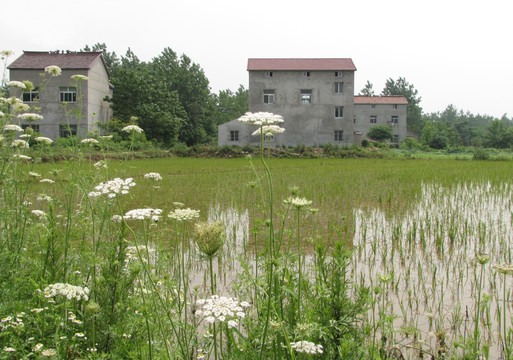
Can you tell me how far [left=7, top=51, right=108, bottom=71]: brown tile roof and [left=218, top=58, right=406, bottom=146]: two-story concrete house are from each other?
12.8 m

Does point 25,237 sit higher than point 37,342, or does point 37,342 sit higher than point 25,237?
point 25,237

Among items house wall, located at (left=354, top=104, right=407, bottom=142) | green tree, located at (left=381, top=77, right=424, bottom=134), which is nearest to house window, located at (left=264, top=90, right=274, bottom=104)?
house wall, located at (left=354, top=104, right=407, bottom=142)

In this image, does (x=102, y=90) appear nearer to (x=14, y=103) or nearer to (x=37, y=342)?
(x=14, y=103)

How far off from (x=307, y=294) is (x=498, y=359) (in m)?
1.56

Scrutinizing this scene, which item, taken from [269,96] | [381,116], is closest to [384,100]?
[381,116]

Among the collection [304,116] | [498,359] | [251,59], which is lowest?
[498,359]

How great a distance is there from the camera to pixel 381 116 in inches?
2336

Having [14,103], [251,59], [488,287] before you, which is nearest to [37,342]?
[14,103]

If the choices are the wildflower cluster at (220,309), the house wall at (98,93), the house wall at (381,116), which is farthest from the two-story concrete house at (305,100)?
the wildflower cluster at (220,309)

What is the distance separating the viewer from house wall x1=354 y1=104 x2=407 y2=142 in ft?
192

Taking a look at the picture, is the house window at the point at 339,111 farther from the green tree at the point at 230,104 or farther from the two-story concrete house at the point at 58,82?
the green tree at the point at 230,104

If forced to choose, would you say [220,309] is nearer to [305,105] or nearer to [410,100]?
[305,105]

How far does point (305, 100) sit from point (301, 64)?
140 inches

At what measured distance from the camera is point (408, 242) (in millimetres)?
6203
